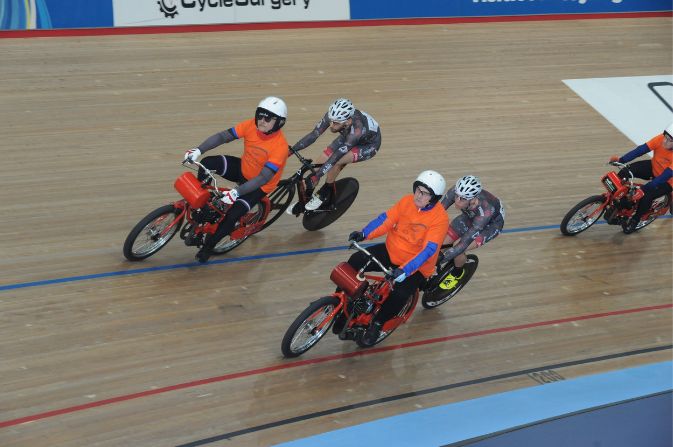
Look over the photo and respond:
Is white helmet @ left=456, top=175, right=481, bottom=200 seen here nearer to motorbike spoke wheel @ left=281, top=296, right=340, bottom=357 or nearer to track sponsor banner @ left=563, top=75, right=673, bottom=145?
motorbike spoke wheel @ left=281, top=296, right=340, bottom=357

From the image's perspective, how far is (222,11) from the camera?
9.63m

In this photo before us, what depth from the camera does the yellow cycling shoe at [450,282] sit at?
18.1 feet

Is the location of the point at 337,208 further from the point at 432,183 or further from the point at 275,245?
the point at 432,183

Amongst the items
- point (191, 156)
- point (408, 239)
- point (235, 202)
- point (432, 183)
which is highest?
point (432, 183)

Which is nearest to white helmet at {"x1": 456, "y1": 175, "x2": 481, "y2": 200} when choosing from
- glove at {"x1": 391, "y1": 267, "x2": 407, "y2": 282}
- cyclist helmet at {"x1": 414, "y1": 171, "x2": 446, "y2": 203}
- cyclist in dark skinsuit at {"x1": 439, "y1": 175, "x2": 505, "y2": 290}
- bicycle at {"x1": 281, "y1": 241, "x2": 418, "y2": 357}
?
cyclist in dark skinsuit at {"x1": 439, "y1": 175, "x2": 505, "y2": 290}

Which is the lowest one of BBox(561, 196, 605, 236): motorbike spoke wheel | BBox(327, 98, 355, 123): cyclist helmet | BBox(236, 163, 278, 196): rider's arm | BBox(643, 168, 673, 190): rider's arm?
BBox(561, 196, 605, 236): motorbike spoke wheel

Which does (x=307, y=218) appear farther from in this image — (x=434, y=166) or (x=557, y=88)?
(x=557, y=88)

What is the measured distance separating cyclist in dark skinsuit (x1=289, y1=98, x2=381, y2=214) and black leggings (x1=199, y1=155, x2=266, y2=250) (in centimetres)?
56

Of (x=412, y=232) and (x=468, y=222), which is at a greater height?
(x=412, y=232)

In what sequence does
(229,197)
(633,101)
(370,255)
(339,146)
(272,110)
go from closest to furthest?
(370,255)
(229,197)
(272,110)
(339,146)
(633,101)

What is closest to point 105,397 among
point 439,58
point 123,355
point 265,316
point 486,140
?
point 123,355

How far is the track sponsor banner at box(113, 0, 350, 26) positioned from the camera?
30.0 ft

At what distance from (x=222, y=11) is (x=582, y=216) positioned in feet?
16.5

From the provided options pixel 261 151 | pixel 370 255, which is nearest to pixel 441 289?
pixel 370 255
